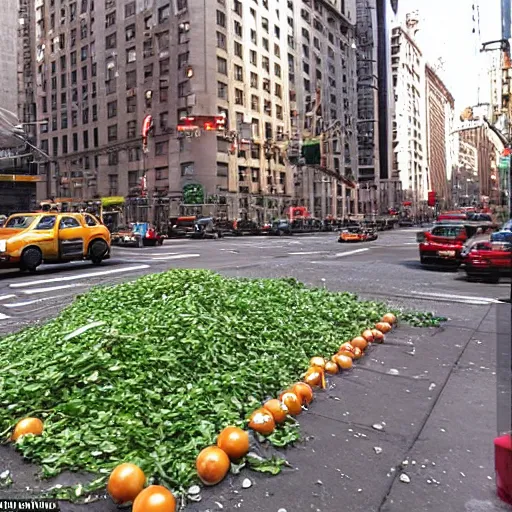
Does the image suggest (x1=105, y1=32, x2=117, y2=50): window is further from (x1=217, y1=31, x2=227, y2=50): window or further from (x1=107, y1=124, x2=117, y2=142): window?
(x1=217, y1=31, x2=227, y2=50): window

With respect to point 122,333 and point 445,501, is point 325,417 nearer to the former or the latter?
point 445,501

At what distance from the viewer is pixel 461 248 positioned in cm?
1470

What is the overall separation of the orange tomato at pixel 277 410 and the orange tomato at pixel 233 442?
41 centimetres

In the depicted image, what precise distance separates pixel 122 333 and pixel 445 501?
286 centimetres

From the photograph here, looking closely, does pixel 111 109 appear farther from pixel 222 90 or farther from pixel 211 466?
pixel 211 466

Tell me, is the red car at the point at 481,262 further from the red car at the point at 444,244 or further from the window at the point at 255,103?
the window at the point at 255,103

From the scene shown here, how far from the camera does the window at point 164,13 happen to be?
171ft

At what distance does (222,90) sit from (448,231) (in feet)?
137

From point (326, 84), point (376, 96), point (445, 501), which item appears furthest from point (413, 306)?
point (376, 96)

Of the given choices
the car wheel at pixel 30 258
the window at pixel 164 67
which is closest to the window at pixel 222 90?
the window at pixel 164 67

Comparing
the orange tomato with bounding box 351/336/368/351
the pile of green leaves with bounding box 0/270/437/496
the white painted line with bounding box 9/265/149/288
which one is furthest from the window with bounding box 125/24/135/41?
the orange tomato with bounding box 351/336/368/351

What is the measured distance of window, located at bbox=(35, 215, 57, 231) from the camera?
1400cm

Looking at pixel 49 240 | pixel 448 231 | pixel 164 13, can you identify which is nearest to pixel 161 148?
pixel 164 13

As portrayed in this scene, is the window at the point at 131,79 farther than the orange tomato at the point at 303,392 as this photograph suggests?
Yes
